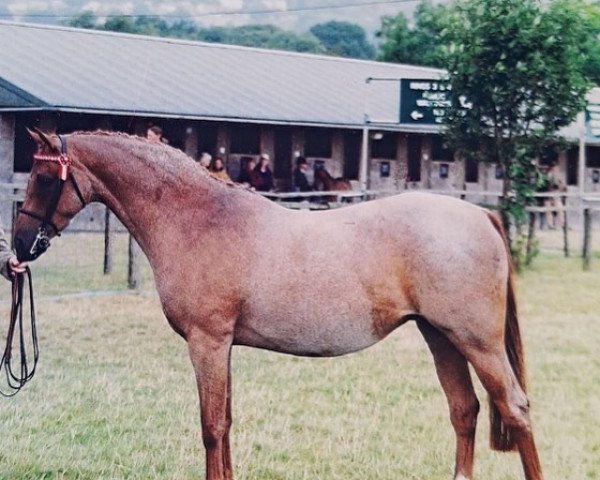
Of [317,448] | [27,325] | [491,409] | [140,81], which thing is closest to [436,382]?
[317,448]

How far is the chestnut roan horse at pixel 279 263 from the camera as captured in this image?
207 inches

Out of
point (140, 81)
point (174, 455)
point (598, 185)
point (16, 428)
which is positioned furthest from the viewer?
point (598, 185)

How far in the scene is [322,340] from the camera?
17.6 ft

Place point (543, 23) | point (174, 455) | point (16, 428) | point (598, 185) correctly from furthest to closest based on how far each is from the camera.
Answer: point (598, 185) → point (543, 23) → point (16, 428) → point (174, 455)

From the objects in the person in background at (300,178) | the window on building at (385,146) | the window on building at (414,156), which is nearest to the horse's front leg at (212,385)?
the person in background at (300,178)

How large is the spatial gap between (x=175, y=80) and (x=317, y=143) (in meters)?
4.59

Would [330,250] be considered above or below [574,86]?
below

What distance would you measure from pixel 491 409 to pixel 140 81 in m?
20.5

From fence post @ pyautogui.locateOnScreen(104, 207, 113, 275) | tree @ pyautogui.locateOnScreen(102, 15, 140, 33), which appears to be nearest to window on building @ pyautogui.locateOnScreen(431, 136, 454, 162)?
fence post @ pyautogui.locateOnScreen(104, 207, 113, 275)

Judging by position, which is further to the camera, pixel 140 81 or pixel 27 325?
pixel 140 81

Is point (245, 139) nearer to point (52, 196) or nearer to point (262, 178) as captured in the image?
point (262, 178)

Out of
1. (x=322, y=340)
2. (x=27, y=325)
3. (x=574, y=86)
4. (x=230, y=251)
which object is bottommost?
(x=27, y=325)

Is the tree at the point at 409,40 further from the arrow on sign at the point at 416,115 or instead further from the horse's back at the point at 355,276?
the horse's back at the point at 355,276

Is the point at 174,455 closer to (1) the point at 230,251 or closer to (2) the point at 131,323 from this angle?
(1) the point at 230,251
